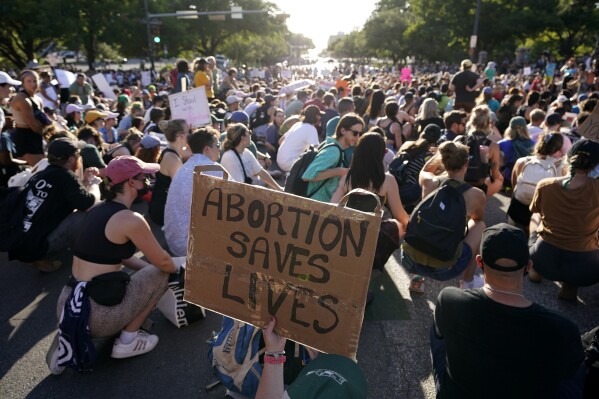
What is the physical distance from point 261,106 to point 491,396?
872cm

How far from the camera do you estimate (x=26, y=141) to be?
6.97 m

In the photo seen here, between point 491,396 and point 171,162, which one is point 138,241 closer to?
point 171,162

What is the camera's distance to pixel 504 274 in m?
2.07

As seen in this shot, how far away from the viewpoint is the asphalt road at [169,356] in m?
3.20

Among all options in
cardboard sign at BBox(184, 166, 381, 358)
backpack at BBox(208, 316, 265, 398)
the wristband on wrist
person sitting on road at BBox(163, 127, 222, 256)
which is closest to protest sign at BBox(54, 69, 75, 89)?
person sitting on road at BBox(163, 127, 222, 256)

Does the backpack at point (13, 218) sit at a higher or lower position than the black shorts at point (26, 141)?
lower

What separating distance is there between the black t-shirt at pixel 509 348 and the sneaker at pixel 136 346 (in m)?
2.61

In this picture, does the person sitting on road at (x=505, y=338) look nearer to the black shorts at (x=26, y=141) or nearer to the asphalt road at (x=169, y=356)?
the asphalt road at (x=169, y=356)

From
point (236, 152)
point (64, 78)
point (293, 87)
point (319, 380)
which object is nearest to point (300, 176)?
point (236, 152)

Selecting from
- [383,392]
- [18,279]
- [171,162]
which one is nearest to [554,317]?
[383,392]

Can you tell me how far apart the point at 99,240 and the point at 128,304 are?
1.95 ft

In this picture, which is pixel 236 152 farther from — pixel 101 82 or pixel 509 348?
pixel 101 82

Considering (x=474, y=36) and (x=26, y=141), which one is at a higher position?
(x=474, y=36)

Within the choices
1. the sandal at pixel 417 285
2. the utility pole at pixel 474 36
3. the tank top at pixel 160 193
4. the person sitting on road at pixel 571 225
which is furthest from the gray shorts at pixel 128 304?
the utility pole at pixel 474 36
